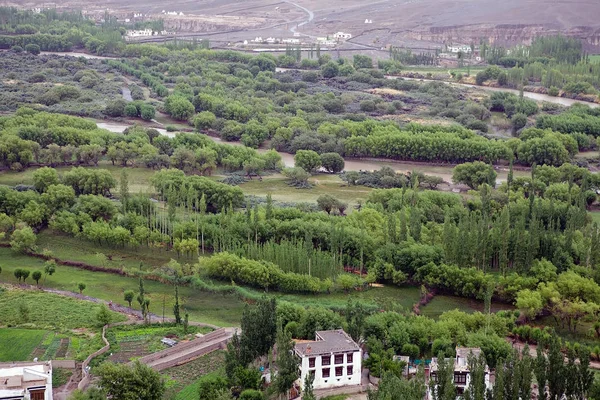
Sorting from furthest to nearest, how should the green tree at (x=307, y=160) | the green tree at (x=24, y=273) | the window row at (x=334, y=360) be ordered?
the green tree at (x=307, y=160)
the green tree at (x=24, y=273)
the window row at (x=334, y=360)

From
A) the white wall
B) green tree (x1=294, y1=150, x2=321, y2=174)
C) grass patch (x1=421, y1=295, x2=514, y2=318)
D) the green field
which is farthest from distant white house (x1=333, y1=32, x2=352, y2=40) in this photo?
the white wall

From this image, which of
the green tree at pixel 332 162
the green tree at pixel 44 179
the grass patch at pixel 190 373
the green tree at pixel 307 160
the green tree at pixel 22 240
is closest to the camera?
the grass patch at pixel 190 373

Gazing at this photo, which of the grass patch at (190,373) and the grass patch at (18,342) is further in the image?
the grass patch at (18,342)

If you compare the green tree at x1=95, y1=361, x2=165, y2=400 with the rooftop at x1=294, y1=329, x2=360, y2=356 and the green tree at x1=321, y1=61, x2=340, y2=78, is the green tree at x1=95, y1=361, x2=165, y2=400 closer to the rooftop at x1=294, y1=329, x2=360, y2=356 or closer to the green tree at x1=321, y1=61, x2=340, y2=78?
the rooftop at x1=294, y1=329, x2=360, y2=356

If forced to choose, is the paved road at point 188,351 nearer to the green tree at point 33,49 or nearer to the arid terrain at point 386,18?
the green tree at point 33,49

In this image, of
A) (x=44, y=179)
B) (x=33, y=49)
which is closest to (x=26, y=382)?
(x=44, y=179)

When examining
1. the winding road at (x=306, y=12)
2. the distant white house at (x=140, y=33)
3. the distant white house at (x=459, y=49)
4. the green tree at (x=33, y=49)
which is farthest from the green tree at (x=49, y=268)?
the winding road at (x=306, y=12)
